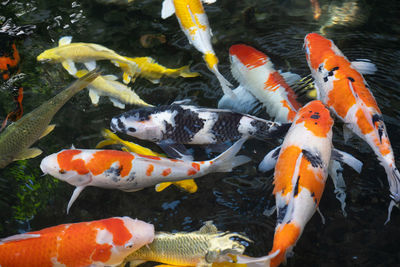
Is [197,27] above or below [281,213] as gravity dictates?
above

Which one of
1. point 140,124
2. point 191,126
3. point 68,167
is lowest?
point 191,126

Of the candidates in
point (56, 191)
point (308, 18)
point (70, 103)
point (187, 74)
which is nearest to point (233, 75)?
point (187, 74)

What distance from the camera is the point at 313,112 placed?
2.92 m

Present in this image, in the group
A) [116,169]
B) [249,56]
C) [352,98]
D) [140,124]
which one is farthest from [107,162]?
[352,98]

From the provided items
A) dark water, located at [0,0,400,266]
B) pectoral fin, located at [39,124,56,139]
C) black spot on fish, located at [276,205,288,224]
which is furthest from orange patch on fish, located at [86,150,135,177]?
black spot on fish, located at [276,205,288,224]

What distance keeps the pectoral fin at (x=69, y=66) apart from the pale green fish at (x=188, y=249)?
200 cm

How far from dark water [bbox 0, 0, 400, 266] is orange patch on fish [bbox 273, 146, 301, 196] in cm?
32

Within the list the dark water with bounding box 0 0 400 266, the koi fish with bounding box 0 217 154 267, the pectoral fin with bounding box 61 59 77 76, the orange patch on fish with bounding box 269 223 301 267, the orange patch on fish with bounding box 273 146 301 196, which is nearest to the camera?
the orange patch on fish with bounding box 269 223 301 267

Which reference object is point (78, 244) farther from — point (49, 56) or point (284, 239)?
point (49, 56)

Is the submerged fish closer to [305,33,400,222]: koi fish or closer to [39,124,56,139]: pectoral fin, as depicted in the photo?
[305,33,400,222]: koi fish

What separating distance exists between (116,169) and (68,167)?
33cm

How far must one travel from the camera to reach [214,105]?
11.6 ft

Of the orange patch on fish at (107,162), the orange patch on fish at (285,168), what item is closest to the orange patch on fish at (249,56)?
the orange patch on fish at (285,168)

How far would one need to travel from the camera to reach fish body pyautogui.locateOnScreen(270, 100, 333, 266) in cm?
235
